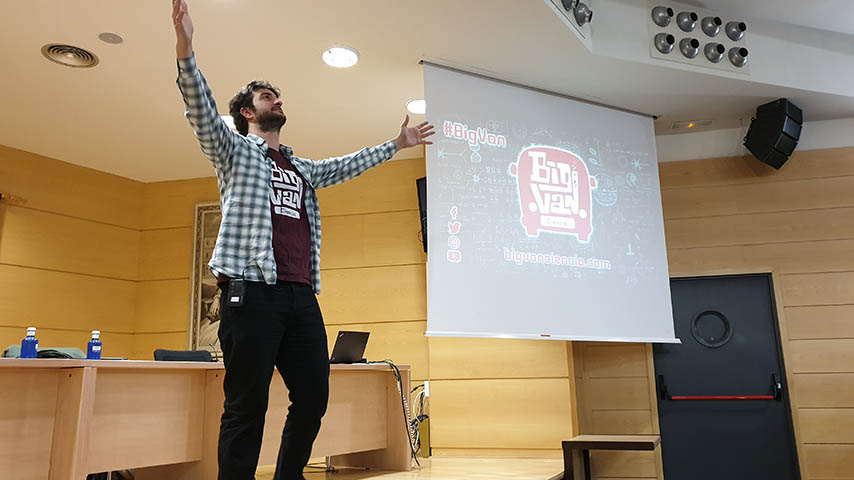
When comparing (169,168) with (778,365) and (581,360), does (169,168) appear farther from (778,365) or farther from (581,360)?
(778,365)

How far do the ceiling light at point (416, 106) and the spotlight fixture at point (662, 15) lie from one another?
4.79 feet

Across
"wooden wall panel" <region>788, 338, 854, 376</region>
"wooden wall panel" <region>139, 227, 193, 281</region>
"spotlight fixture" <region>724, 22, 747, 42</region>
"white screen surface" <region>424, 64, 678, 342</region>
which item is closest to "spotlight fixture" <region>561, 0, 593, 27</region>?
"white screen surface" <region>424, 64, 678, 342</region>

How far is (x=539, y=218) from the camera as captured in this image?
12.6 feet

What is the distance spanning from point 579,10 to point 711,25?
913mm

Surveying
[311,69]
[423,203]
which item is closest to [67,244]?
[311,69]

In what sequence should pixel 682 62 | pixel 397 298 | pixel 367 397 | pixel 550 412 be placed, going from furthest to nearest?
pixel 397 298 → pixel 550 412 → pixel 682 62 → pixel 367 397

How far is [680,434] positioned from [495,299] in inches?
70.4

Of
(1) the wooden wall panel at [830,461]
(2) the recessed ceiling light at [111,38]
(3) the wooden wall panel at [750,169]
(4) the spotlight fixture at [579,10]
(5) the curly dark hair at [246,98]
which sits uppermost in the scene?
(4) the spotlight fixture at [579,10]

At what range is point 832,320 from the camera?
4.22m

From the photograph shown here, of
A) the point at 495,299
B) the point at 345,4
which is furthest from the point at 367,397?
the point at 345,4

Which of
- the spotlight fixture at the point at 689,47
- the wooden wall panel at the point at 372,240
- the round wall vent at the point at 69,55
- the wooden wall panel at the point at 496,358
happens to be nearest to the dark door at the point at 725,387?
the wooden wall panel at the point at 496,358

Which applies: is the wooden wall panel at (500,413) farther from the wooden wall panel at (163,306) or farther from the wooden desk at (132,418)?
the wooden wall panel at (163,306)

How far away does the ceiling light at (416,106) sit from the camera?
4172 millimetres

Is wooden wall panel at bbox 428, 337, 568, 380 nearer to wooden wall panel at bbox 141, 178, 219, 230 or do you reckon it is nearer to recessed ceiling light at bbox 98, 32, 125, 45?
wooden wall panel at bbox 141, 178, 219, 230
